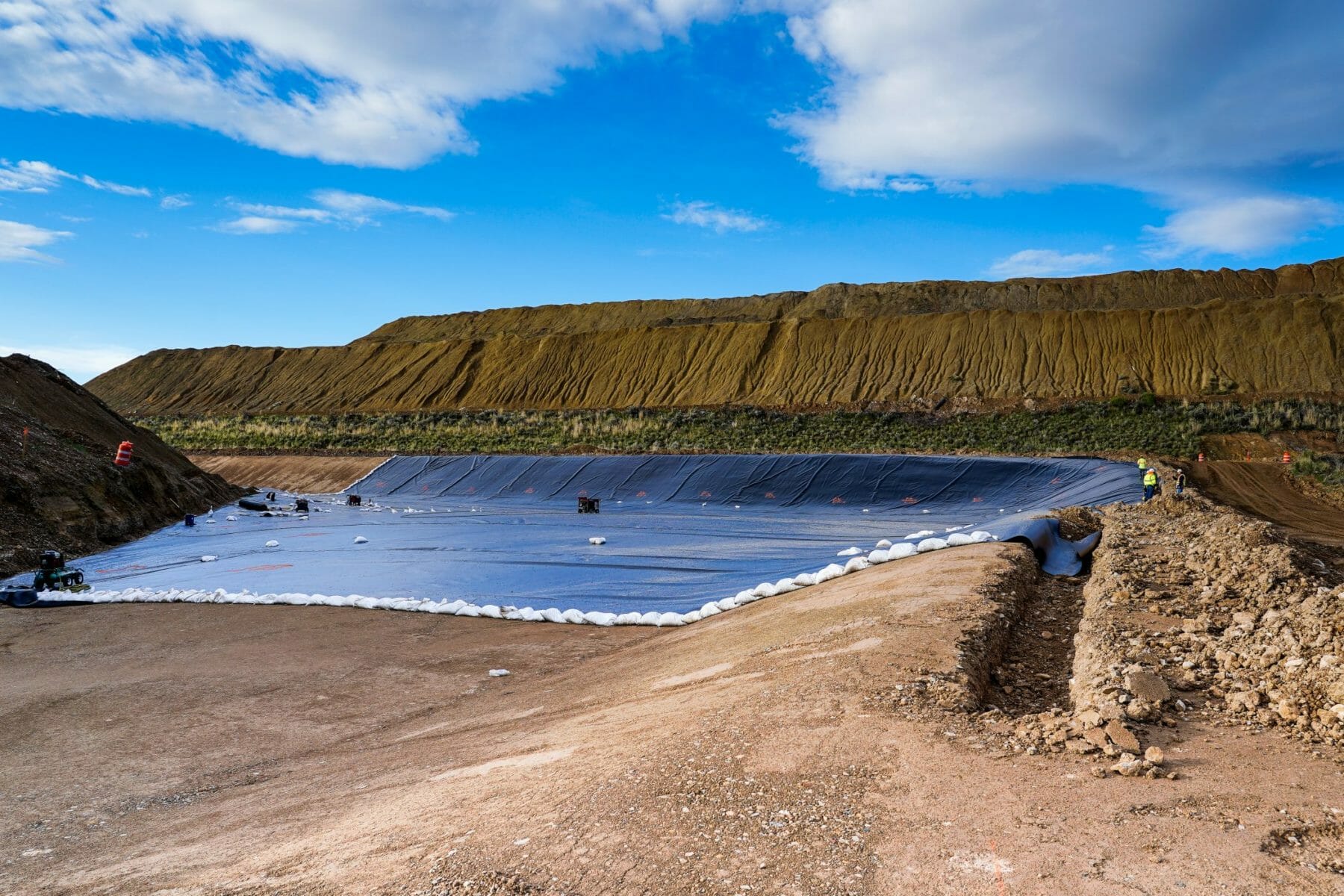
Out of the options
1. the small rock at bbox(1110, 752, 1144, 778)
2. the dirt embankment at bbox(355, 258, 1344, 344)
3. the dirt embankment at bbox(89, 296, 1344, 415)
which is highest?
the dirt embankment at bbox(355, 258, 1344, 344)

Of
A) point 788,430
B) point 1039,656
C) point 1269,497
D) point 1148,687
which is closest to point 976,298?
point 788,430

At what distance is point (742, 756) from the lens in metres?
4.66

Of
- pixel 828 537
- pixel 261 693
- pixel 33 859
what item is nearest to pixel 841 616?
pixel 261 693

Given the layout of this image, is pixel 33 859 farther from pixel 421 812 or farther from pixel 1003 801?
pixel 1003 801

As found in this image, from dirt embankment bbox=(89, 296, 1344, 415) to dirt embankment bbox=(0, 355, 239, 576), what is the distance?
25644mm

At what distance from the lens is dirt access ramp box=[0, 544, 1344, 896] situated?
3.52 meters

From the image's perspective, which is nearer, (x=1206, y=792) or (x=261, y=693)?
(x=1206, y=792)

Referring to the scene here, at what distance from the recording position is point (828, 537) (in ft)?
50.2

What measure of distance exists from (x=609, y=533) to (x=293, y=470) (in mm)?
21113

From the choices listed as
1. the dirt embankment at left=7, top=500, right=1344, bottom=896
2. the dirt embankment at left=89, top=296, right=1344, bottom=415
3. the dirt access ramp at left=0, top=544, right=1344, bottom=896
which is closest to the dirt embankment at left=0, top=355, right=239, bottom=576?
the dirt embankment at left=7, top=500, right=1344, bottom=896

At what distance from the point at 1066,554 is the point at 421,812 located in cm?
904

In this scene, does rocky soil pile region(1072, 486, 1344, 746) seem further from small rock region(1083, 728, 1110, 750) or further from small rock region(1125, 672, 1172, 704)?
small rock region(1083, 728, 1110, 750)

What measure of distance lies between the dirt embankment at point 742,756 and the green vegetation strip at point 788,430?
2236cm

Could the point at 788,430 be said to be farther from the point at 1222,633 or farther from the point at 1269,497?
the point at 1222,633
